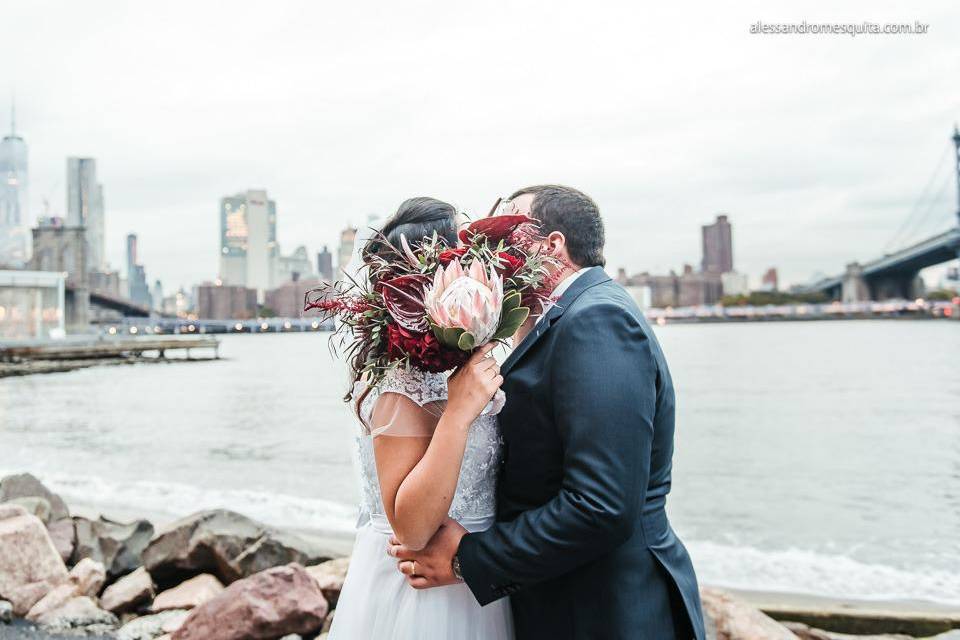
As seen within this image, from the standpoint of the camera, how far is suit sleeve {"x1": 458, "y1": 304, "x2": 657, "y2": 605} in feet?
5.51

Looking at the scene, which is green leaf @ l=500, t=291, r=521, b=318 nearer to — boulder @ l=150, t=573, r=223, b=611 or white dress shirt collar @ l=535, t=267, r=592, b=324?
white dress shirt collar @ l=535, t=267, r=592, b=324

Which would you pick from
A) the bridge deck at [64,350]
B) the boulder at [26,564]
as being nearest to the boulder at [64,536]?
the boulder at [26,564]

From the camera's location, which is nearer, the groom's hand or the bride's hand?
the bride's hand

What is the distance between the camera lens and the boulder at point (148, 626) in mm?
4234

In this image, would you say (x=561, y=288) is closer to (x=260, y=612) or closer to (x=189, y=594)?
(x=260, y=612)

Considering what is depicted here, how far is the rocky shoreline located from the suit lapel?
2.75m

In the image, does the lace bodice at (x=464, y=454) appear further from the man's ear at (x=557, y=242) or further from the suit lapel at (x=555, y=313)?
the man's ear at (x=557, y=242)

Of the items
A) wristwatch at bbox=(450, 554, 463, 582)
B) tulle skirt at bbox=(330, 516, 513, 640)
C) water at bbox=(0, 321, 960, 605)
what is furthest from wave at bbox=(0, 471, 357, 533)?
wristwatch at bbox=(450, 554, 463, 582)

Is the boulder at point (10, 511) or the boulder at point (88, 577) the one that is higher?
the boulder at point (10, 511)

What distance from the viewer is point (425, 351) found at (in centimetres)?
172

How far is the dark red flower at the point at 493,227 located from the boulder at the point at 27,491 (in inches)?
253

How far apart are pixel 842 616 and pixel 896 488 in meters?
11.2

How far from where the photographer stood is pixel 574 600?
188 cm

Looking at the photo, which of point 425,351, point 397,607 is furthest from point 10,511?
point 425,351
